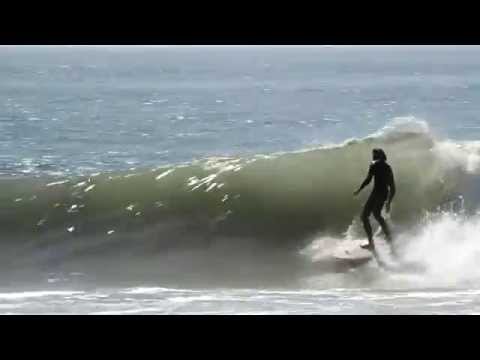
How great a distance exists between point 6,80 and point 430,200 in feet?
13.3

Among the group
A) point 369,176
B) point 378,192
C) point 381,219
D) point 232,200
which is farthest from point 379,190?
point 232,200

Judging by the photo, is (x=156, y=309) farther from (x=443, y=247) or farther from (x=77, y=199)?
(x=443, y=247)

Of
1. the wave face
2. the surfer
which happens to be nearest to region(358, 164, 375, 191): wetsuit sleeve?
the surfer

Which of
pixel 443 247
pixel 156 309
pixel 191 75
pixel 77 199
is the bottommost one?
pixel 156 309

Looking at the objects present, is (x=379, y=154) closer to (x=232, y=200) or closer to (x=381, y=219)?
(x=381, y=219)

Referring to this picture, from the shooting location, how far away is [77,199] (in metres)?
9.52

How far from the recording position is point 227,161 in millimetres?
9641

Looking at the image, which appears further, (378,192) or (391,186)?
(378,192)

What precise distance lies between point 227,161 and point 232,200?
14.3 inches

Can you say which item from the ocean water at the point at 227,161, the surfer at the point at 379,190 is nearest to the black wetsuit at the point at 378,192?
the surfer at the point at 379,190

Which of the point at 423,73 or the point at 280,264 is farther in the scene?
the point at 423,73

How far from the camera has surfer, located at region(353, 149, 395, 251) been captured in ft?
29.5

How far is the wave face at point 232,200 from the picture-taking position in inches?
364

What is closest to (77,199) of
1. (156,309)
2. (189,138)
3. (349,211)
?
(189,138)
